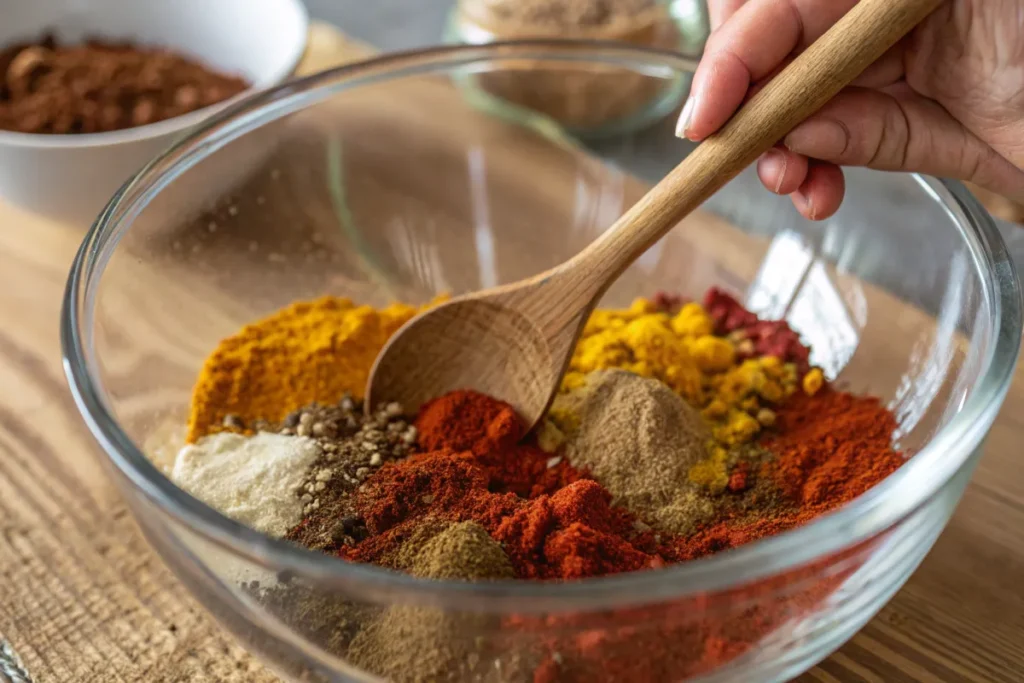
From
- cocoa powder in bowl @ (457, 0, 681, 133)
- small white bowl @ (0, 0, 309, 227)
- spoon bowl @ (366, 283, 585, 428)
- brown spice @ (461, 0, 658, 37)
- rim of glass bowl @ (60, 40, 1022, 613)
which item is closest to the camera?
rim of glass bowl @ (60, 40, 1022, 613)

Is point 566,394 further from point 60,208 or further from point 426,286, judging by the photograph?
point 60,208

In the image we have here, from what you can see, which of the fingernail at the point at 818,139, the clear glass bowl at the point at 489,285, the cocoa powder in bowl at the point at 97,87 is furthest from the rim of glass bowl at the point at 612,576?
the cocoa powder in bowl at the point at 97,87

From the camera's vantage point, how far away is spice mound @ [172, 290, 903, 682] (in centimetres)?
62

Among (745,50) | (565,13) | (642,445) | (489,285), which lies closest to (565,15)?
(565,13)

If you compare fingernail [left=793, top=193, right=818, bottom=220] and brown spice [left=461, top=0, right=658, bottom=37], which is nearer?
fingernail [left=793, top=193, right=818, bottom=220]

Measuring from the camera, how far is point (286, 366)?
0.97 m

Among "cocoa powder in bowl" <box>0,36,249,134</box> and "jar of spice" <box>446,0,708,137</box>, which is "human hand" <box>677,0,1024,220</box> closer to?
"jar of spice" <box>446,0,708,137</box>

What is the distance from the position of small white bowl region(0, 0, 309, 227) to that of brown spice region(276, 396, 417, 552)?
17.2 inches

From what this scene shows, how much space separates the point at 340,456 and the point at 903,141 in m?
0.57

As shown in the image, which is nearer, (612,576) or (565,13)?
(612,576)

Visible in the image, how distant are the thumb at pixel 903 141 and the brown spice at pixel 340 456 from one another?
1.43 ft

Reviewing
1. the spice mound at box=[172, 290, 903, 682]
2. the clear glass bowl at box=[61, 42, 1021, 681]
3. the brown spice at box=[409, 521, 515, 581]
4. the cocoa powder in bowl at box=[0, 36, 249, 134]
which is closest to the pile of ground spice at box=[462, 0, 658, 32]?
the clear glass bowl at box=[61, 42, 1021, 681]

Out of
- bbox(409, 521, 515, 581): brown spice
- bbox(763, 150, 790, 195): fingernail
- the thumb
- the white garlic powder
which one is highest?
the thumb

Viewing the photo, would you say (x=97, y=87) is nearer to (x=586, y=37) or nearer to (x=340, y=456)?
(x=586, y=37)
